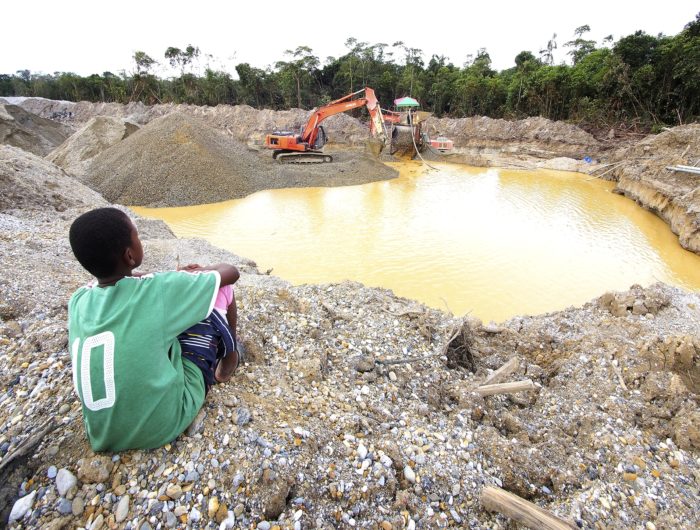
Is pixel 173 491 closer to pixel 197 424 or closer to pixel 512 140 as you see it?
pixel 197 424

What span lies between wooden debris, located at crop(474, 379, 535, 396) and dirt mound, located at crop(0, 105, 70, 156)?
1898 cm

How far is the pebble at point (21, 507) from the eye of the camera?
1.35 meters

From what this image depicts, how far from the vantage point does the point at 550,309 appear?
17.6ft

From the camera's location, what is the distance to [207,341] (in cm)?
182

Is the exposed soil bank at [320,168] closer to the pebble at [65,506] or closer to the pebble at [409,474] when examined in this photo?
the pebble at [409,474]

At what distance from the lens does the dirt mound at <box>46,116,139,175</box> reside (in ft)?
41.7

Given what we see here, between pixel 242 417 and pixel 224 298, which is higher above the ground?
pixel 224 298

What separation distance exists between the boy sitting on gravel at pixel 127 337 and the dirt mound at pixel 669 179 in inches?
408

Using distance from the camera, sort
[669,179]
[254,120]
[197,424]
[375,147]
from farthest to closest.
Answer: [254,120] < [375,147] < [669,179] < [197,424]

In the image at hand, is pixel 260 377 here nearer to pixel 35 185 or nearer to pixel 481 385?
pixel 481 385

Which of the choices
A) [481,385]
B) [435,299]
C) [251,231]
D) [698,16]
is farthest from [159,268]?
[698,16]

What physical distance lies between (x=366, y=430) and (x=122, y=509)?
1134mm

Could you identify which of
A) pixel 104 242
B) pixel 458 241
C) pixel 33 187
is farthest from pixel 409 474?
pixel 33 187

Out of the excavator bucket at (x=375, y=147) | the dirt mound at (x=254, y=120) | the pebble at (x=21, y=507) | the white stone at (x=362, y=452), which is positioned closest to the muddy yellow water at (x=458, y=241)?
the white stone at (x=362, y=452)
